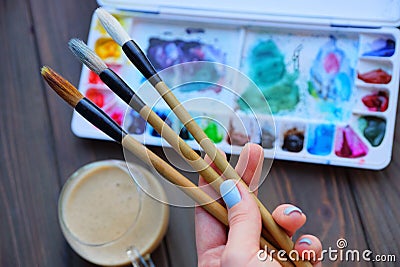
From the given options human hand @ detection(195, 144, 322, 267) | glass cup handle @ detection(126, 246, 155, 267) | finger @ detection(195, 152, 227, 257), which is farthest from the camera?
glass cup handle @ detection(126, 246, 155, 267)

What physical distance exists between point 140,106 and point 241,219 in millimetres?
165

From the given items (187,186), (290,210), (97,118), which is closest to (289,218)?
(290,210)

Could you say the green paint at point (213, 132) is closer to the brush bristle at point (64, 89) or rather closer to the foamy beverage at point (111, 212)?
the foamy beverage at point (111, 212)

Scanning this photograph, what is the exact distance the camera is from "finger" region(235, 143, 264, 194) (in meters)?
0.66

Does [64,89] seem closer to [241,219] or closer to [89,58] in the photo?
[89,58]

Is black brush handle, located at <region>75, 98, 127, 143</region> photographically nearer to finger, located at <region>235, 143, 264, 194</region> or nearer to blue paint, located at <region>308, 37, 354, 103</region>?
finger, located at <region>235, 143, 264, 194</region>

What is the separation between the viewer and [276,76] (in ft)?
2.86

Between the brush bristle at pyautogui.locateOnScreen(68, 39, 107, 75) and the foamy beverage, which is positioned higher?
the brush bristle at pyautogui.locateOnScreen(68, 39, 107, 75)

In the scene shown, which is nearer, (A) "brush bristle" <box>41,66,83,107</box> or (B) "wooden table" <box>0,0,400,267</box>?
(A) "brush bristle" <box>41,66,83,107</box>

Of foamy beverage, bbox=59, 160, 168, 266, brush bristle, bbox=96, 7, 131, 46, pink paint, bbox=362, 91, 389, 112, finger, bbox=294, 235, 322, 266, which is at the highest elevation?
brush bristle, bbox=96, 7, 131, 46

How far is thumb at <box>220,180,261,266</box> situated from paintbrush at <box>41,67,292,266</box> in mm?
27

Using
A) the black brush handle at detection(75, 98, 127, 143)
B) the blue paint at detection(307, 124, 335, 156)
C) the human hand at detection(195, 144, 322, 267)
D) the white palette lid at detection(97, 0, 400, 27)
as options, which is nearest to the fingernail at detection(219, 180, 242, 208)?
the human hand at detection(195, 144, 322, 267)

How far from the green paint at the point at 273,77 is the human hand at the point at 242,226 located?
18cm

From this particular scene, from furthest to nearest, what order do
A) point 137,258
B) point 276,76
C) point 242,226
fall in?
1. point 276,76
2. point 137,258
3. point 242,226
